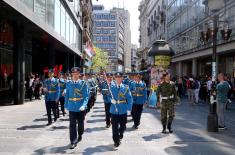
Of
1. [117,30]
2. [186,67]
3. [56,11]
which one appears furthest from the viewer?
[117,30]

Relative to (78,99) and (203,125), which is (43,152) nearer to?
(78,99)

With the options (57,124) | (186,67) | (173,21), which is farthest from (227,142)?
(173,21)

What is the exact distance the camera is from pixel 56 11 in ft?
104

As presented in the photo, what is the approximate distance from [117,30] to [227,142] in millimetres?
180672

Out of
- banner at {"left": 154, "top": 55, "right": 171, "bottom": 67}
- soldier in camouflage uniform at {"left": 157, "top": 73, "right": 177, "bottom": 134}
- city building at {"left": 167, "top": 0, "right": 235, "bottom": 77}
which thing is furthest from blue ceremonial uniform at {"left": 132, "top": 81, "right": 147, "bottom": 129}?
city building at {"left": 167, "top": 0, "right": 235, "bottom": 77}

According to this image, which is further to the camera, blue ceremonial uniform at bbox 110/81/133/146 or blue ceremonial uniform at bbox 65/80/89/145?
blue ceremonial uniform at bbox 110/81/133/146

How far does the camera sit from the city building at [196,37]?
107ft

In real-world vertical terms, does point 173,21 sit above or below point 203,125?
above

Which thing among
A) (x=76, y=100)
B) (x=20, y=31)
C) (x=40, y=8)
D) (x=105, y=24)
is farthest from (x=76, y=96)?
(x=105, y=24)

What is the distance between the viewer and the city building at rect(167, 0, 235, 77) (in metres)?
32.6

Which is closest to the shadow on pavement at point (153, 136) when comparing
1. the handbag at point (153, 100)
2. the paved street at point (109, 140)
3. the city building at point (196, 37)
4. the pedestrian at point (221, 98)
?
the paved street at point (109, 140)

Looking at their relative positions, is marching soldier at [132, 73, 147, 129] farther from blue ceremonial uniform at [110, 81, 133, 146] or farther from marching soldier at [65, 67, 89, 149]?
marching soldier at [65, 67, 89, 149]

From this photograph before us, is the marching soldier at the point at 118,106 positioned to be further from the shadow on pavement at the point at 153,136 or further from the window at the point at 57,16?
the window at the point at 57,16

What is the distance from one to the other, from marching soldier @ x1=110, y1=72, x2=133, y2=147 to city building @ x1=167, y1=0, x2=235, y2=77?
64.2 feet
